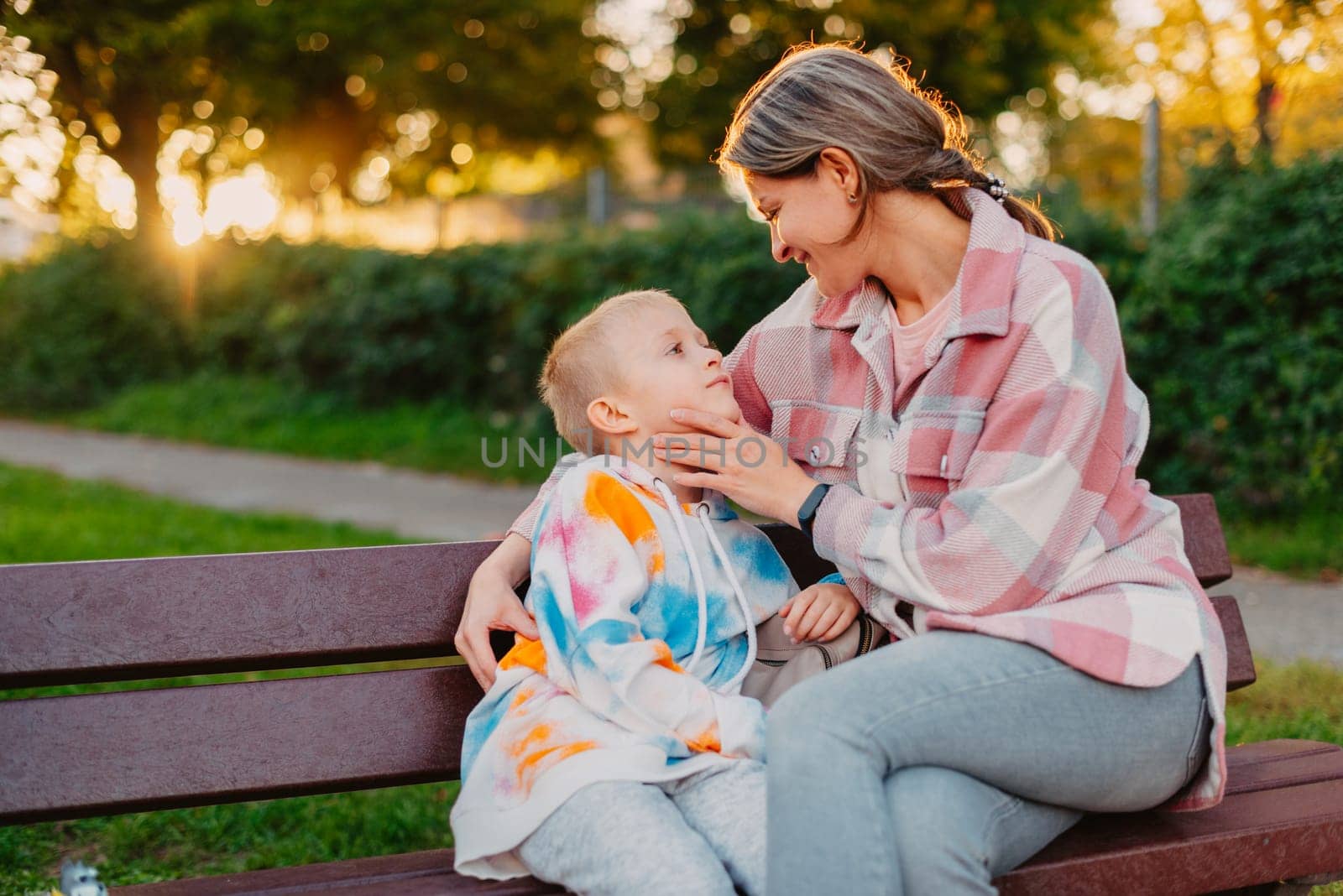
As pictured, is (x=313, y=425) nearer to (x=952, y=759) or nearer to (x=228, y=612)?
(x=228, y=612)

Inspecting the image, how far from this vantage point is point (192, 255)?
13.7 metres

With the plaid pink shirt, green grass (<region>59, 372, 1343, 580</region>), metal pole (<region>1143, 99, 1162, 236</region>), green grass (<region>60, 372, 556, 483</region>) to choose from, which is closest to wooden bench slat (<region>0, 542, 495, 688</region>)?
the plaid pink shirt

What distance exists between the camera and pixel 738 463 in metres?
2.30

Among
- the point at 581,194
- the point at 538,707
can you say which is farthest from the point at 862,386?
the point at 581,194

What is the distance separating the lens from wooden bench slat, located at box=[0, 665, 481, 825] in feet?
7.36

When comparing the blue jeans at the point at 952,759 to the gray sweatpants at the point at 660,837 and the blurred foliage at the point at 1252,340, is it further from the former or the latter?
the blurred foliage at the point at 1252,340

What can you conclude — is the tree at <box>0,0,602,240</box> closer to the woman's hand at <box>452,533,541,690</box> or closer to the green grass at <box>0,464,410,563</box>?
the green grass at <box>0,464,410,563</box>

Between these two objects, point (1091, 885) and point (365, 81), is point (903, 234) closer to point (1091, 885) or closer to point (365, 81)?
point (1091, 885)

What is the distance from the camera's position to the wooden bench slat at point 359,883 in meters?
2.06

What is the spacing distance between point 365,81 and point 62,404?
8298 mm

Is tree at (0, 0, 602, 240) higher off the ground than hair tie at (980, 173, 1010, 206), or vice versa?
tree at (0, 0, 602, 240)

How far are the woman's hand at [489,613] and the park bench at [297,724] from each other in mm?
90

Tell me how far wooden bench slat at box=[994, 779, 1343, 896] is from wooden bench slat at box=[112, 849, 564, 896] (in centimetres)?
83

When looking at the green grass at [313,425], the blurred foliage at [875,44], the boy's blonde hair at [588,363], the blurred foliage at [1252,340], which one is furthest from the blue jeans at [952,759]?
the blurred foliage at [875,44]
